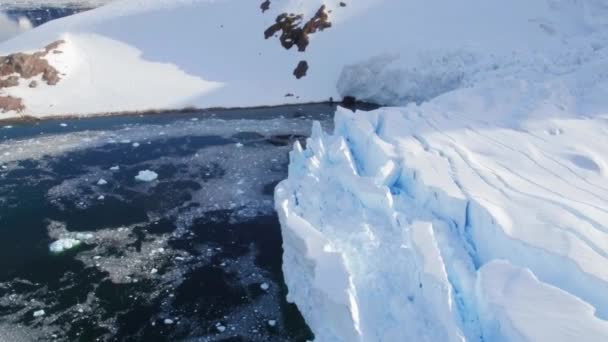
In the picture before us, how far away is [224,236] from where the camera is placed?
8.70 meters

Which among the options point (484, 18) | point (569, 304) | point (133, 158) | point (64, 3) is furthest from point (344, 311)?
point (64, 3)

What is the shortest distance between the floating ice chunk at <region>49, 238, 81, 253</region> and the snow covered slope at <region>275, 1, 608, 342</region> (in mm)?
3633

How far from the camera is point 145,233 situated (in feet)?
28.9

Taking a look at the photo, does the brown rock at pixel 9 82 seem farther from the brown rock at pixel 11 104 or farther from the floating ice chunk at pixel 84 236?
the floating ice chunk at pixel 84 236

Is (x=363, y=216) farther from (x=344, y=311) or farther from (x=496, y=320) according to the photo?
(x=496, y=320)

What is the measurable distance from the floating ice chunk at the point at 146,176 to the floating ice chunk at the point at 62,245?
2.62m

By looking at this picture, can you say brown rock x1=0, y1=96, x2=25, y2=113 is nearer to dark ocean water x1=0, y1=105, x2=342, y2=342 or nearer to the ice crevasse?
dark ocean water x1=0, y1=105, x2=342, y2=342

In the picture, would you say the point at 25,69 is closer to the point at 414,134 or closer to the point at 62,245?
the point at 62,245

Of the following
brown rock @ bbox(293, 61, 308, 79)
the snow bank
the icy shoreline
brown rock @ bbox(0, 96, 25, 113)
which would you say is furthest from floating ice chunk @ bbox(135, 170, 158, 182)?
the snow bank

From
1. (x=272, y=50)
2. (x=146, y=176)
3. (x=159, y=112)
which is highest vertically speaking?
(x=272, y=50)

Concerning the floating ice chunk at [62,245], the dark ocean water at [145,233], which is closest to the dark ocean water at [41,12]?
the dark ocean water at [145,233]

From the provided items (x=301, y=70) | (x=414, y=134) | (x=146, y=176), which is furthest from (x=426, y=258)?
(x=301, y=70)

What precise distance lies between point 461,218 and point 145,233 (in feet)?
17.7

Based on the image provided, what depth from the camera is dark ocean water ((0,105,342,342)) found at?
6.73 metres
